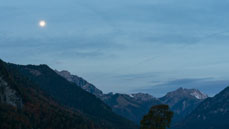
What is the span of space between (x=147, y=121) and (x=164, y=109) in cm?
584

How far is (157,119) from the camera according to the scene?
97.0 meters

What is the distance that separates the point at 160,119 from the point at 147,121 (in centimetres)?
364

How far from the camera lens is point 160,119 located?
96.9 meters

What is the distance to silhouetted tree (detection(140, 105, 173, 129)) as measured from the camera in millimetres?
96688

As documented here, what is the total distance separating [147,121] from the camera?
9775 cm

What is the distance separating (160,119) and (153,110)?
3.14 m

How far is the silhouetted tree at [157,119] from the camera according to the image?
317 ft

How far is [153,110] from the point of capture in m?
98.1

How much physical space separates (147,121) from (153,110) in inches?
136

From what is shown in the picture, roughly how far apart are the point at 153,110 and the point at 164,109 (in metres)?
3.17

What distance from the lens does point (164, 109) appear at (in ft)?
323
